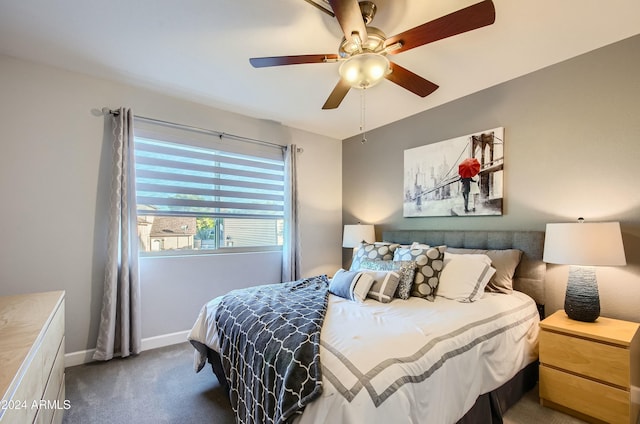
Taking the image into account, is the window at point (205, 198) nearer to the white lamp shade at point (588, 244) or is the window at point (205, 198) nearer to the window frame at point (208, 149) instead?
the window frame at point (208, 149)

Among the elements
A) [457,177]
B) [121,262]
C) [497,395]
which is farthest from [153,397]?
[457,177]

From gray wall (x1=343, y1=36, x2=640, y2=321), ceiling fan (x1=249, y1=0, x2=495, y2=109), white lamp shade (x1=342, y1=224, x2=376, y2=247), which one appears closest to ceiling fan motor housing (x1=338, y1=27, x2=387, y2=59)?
ceiling fan (x1=249, y1=0, x2=495, y2=109)

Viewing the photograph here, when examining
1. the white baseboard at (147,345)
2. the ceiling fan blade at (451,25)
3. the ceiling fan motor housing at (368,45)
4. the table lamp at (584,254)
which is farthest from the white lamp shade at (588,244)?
the white baseboard at (147,345)

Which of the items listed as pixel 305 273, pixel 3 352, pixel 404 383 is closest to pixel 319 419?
pixel 404 383

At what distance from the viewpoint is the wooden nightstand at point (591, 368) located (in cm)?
164

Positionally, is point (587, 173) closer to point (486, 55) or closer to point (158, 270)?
point (486, 55)

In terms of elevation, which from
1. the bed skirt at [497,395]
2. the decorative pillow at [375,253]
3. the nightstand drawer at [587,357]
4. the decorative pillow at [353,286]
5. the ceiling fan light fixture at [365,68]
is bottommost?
the bed skirt at [497,395]

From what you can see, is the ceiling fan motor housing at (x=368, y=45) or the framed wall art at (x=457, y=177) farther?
the framed wall art at (x=457, y=177)

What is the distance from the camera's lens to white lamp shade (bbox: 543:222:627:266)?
5.90ft

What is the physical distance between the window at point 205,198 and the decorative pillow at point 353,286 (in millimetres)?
1710

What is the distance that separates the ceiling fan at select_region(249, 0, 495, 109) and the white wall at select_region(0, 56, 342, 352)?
6.31 feet

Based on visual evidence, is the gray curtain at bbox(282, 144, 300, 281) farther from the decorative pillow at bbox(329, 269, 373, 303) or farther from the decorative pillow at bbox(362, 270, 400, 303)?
the decorative pillow at bbox(362, 270, 400, 303)

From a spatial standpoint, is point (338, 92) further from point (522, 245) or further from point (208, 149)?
point (522, 245)

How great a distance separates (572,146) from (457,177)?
36.7 inches
